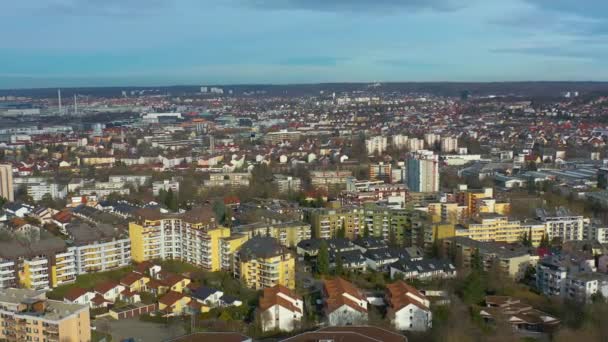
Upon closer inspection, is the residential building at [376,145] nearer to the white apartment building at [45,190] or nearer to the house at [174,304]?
the white apartment building at [45,190]

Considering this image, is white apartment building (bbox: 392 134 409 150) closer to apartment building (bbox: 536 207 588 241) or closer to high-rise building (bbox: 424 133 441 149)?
high-rise building (bbox: 424 133 441 149)

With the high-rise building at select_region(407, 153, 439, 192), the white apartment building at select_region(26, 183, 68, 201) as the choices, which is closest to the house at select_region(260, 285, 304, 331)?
the high-rise building at select_region(407, 153, 439, 192)

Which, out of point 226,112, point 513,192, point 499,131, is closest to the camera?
point 513,192

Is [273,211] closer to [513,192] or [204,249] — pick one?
[204,249]

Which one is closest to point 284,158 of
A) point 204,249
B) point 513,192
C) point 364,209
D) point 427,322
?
point 513,192

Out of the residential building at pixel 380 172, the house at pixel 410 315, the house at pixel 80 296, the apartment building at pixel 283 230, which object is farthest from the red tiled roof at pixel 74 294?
the residential building at pixel 380 172
